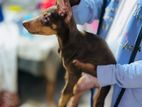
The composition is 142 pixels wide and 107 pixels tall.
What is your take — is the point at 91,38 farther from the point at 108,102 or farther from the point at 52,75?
the point at 52,75

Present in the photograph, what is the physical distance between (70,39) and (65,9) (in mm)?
46

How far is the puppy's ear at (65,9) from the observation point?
49 cm

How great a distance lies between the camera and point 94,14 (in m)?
0.58

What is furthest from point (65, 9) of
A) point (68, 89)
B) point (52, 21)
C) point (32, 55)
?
point (32, 55)

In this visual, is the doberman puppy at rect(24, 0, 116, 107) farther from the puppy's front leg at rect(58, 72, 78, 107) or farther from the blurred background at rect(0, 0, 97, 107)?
the blurred background at rect(0, 0, 97, 107)

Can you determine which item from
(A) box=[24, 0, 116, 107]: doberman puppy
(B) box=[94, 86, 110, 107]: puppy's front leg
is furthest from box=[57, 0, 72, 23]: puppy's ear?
(B) box=[94, 86, 110, 107]: puppy's front leg

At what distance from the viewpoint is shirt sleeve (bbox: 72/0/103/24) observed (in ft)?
1.81

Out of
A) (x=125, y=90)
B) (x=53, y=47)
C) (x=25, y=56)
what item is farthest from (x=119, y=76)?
(x=25, y=56)

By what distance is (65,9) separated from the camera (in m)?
0.49

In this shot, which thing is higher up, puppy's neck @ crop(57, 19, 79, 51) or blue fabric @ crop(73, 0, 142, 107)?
puppy's neck @ crop(57, 19, 79, 51)

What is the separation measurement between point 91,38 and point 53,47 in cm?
101

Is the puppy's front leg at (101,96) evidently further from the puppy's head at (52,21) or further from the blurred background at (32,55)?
the blurred background at (32,55)

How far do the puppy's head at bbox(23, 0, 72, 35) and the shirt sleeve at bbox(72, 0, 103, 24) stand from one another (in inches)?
2.1

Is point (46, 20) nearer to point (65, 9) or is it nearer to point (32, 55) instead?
point (65, 9)
